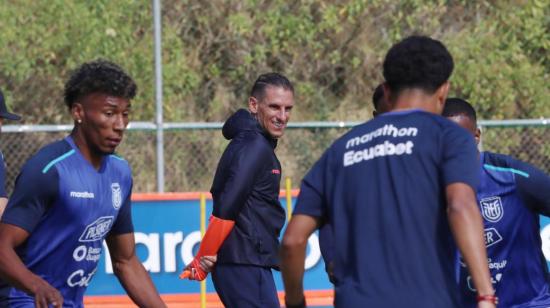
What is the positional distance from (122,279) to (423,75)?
7.68 ft

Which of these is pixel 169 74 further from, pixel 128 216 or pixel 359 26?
pixel 128 216

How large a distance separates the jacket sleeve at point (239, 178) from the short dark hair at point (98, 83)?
1.89m

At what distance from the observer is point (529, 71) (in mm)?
15672

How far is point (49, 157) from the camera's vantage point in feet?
17.5

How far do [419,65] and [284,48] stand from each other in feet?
39.0

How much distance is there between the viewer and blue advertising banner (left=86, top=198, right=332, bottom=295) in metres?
12.0

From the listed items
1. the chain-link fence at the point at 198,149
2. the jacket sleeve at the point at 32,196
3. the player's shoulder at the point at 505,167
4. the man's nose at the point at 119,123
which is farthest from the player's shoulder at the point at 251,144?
the chain-link fence at the point at 198,149

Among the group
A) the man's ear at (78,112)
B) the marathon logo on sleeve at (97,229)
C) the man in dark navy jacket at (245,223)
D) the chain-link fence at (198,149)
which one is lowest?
the chain-link fence at (198,149)

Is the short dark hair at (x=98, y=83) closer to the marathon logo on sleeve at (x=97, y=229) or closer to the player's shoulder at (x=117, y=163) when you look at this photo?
the player's shoulder at (x=117, y=163)

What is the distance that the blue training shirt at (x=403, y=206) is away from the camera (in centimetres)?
422

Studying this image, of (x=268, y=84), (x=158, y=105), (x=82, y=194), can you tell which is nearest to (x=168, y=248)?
(x=158, y=105)

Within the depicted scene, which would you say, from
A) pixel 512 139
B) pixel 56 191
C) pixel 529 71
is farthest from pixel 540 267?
pixel 529 71

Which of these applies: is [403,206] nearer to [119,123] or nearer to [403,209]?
[403,209]

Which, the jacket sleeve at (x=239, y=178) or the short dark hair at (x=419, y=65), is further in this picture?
the jacket sleeve at (x=239, y=178)
